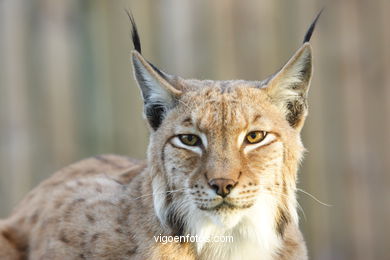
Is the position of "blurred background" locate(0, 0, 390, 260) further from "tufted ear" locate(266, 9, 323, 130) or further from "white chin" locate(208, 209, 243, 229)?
"white chin" locate(208, 209, 243, 229)

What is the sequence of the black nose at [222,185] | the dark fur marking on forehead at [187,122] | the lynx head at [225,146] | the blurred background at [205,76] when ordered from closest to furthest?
1. the black nose at [222,185]
2. the lynx head at [225,146]
3. the dark fur marking on forehead at [187,122]
4. the blurred background at [205,76]

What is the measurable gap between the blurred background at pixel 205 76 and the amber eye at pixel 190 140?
405 cm

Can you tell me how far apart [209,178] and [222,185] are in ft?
0.32

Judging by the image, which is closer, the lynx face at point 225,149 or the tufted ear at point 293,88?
the lynx face at point 225,149

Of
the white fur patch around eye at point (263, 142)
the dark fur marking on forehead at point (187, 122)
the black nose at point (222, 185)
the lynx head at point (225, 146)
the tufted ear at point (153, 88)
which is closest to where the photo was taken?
the black nose at point (222, 185)

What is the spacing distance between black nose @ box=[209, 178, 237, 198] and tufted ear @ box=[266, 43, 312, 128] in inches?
32.2

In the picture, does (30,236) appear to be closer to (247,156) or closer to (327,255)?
(247,156)

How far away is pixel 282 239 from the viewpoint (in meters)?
4.98

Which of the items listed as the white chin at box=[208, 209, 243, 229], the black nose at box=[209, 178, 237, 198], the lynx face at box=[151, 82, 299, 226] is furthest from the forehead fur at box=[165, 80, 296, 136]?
the white chin at box=[208, 209, 243, 229]

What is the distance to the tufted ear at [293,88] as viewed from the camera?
190 inches

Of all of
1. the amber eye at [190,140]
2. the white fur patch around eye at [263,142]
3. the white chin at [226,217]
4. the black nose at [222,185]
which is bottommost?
the white chin at [226,217]

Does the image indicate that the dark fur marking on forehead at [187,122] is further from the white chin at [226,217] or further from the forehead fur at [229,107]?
the white chin at [226,217]

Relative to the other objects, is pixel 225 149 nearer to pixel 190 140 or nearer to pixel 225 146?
pixel 225 146

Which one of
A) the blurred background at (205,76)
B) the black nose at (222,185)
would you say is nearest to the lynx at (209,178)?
the black nose at (222,185)
